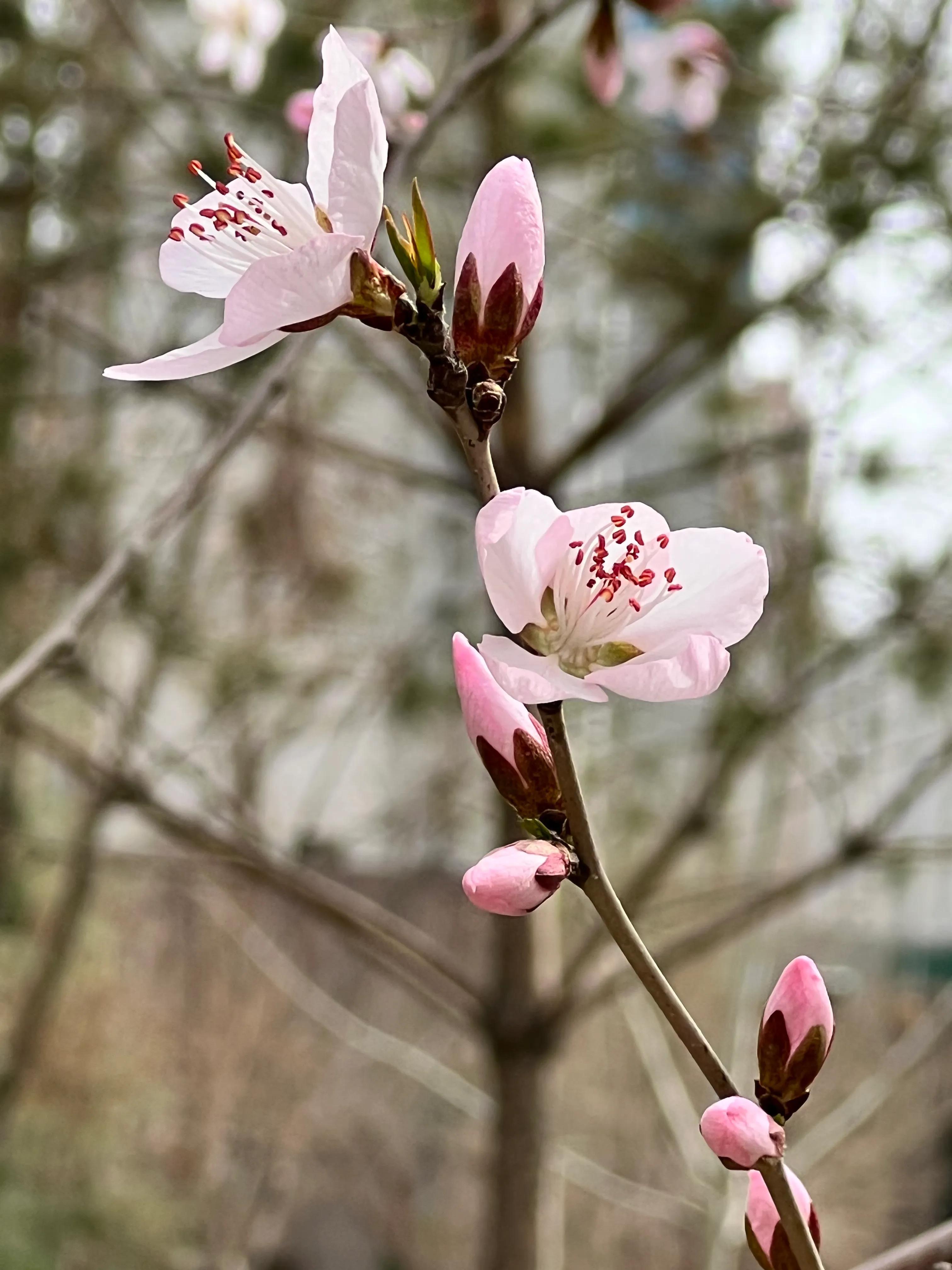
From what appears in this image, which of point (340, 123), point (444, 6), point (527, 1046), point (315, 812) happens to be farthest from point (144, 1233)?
point (340, 123)

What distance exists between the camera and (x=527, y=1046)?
1132mm

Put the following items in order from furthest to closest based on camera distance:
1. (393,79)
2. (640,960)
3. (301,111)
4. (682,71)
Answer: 1. (682,71)
2. (393,79)
3. (301,111)
4. (640,960)

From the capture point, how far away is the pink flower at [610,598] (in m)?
0.26

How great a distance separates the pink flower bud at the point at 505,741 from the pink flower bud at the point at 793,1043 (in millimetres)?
69

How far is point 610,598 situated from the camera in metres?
0.31

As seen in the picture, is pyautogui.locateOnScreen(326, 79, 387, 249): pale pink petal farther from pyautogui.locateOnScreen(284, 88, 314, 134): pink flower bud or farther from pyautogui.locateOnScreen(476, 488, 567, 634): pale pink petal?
pyautogui.locateOnScreen(284, 88, 314, 134): pink flower bud

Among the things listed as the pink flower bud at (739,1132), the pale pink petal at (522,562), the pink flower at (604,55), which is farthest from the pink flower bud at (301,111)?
the pink flower bud at (739,1132)

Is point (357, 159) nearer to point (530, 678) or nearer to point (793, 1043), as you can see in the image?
point (530, 678)

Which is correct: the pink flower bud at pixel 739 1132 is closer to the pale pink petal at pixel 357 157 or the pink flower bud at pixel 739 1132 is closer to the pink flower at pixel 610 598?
the pink flower at pixel 610 598

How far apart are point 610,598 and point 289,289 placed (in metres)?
0.11

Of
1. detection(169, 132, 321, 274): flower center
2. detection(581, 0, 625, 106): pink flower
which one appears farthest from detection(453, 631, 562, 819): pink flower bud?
detection(581, 0, 625, 106): pink flower

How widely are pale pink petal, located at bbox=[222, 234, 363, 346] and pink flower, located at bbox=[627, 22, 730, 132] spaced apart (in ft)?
2.97

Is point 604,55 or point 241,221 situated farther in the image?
point 604,55

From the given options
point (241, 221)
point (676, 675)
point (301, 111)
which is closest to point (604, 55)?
point (301, 111)
